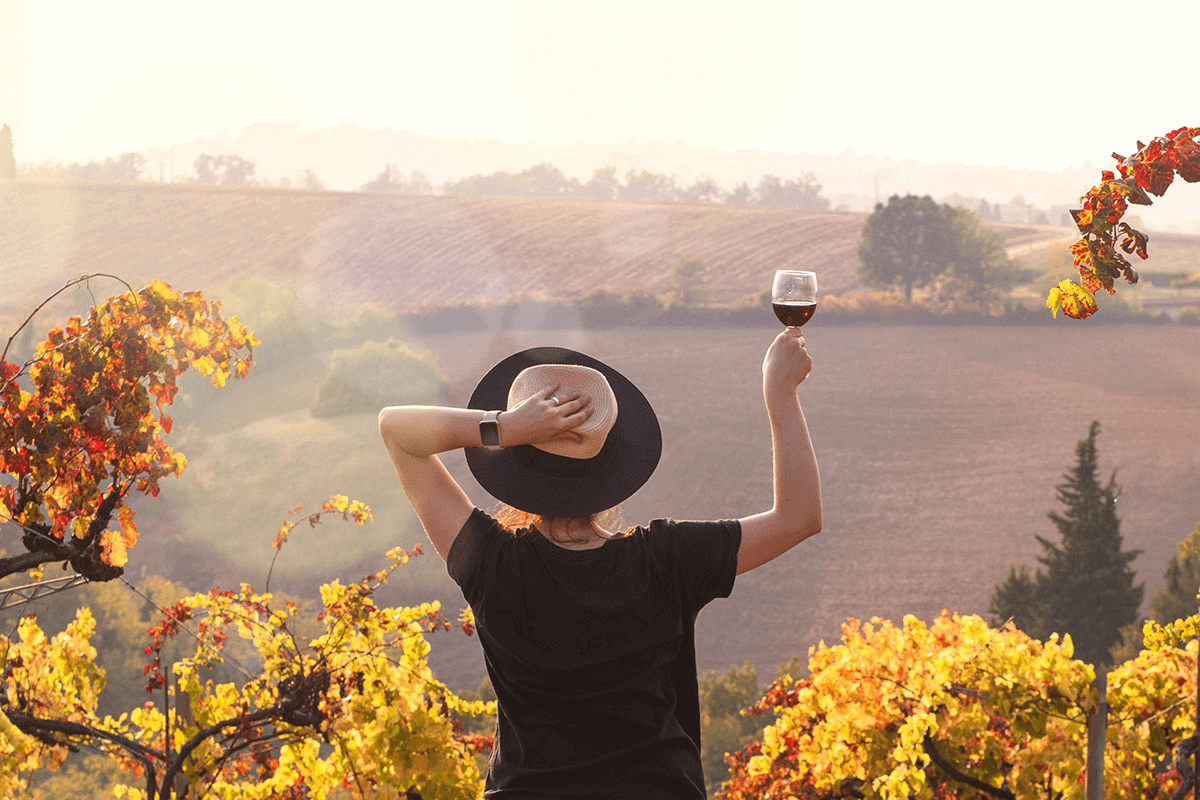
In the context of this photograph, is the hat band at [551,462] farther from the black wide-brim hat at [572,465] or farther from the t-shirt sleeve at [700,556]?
the t-shirt sleeve at [700,556]

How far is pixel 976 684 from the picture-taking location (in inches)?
212

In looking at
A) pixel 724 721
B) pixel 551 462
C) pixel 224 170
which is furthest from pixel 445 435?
pixel 224 170

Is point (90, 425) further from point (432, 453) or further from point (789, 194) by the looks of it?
point (789, 194)

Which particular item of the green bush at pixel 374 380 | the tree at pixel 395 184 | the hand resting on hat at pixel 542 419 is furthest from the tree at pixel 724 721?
the tree at pixel 395 184

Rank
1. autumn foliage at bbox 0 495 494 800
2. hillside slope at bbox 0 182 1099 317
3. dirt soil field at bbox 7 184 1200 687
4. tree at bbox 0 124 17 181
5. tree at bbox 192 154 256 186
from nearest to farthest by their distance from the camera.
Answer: autumn foliage at bbox 0 495 494 800
dirt soil field at bbox 7 184 1200 687
hillside slope at bbox 0 182 1099 317
tree at bbox 0 124 17 181
tree at bbox 192 154 256 186

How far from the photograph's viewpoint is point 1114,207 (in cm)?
278

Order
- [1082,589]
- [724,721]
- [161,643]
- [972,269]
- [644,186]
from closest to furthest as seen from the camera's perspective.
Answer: [161,643] < [724,721] < [1082,589] < [972,269] < [644,186]

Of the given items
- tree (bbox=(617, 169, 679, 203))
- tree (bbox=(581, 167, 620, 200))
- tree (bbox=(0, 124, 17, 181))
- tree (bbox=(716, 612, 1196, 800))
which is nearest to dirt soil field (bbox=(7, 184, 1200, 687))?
tree (bbox=(0, 124, 17, 181))

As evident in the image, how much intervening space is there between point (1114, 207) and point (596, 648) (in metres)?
2.19

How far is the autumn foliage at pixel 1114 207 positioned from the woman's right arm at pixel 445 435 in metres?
1.83

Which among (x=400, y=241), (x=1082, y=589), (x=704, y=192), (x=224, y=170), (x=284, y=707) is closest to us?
(x=284, y=707)

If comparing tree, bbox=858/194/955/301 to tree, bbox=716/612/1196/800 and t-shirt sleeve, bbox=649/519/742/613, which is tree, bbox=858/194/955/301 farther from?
t-shirt sleeve, bbox=649/519/742/613

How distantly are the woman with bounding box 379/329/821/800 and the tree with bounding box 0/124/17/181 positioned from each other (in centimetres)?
7561

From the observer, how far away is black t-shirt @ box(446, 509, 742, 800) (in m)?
1.40
